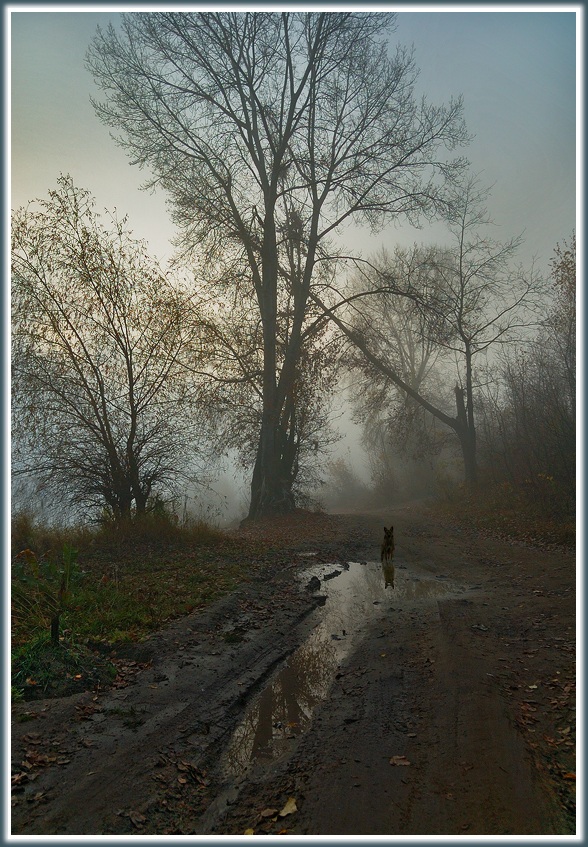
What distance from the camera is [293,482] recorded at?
21.8 meters

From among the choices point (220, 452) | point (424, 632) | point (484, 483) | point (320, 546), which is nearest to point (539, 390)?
point (484, 483)

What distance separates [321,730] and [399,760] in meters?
0.85

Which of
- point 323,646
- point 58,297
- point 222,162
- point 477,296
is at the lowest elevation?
point 323,646

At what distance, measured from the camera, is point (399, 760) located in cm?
412

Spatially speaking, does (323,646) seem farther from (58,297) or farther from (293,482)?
(293,482)

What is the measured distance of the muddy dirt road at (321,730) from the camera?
3.56 meters

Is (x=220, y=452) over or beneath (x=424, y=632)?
over

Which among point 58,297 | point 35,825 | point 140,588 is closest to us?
point 35,825

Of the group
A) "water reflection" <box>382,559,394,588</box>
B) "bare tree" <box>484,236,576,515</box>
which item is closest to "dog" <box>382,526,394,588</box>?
"water reflection" <box>382,559,394,588</box>

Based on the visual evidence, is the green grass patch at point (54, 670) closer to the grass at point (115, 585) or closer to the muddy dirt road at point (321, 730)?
the grass at point (115, 585)

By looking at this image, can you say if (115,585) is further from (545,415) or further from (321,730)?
(545,415)

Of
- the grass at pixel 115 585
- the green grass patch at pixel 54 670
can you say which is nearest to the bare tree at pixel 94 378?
the grass at pixel 115 585

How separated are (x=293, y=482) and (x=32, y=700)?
1702 cm

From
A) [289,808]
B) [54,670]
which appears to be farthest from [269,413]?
[289,808]
